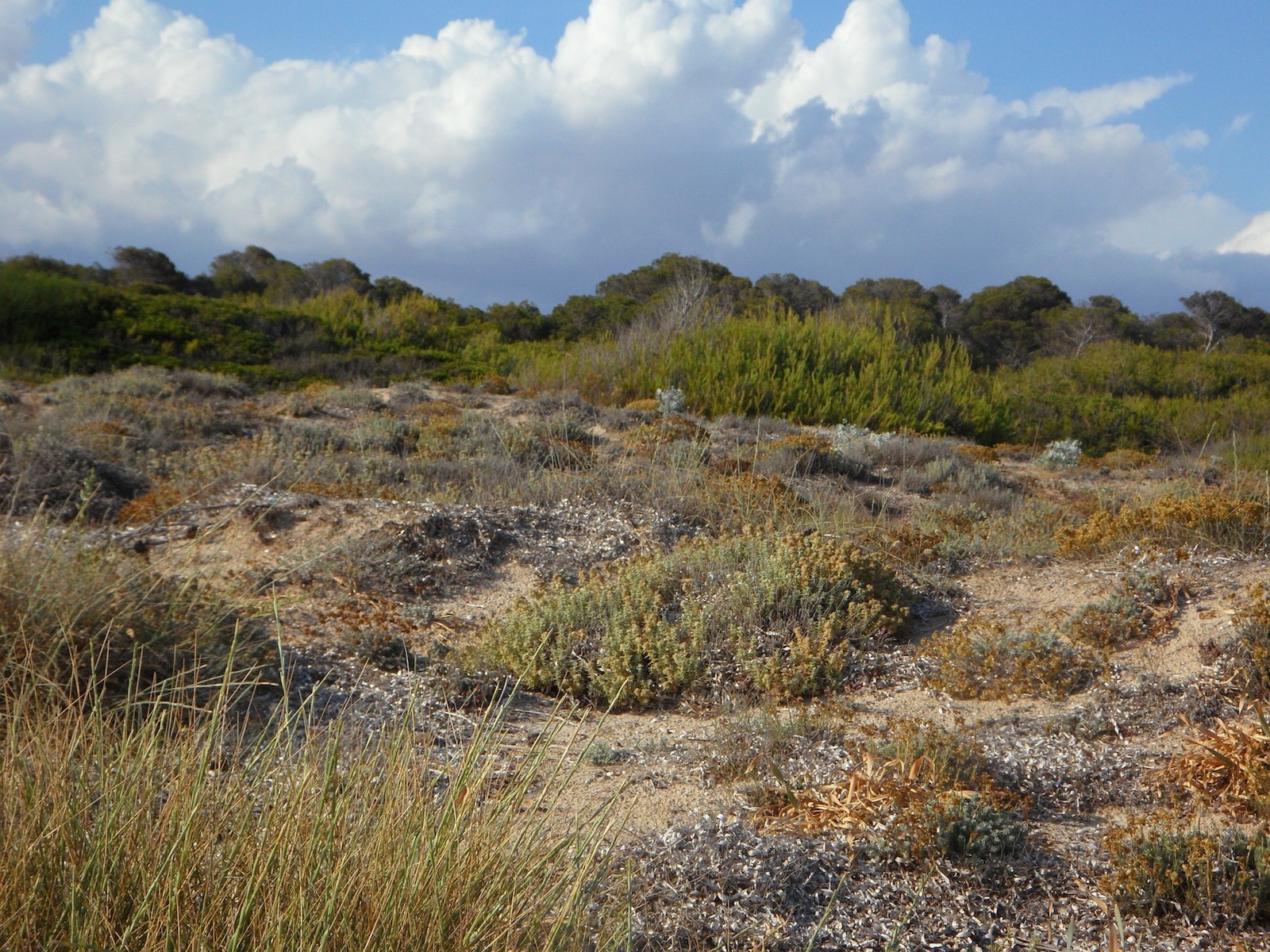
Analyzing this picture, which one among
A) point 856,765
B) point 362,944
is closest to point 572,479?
point 856,765

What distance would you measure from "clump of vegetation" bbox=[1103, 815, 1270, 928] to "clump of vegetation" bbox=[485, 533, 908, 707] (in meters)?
1.72

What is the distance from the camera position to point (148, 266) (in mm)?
27875

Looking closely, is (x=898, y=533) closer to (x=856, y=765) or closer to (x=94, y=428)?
(x=856, y=765)

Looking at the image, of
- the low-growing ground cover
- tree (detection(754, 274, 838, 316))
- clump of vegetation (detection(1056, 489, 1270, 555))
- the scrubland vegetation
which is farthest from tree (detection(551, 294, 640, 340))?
clump of vegetation (detection(1056, 489, 1270, 555))

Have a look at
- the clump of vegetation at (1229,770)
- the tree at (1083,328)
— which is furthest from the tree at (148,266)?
the clump of vegetation at (1229,770)

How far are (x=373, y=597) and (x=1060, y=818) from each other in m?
3.60

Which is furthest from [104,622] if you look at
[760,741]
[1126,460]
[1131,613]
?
[1126,460]

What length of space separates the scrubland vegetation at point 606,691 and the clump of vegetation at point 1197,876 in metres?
0.01

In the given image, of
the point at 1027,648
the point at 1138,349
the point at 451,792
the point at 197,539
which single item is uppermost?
the point at 1138,349

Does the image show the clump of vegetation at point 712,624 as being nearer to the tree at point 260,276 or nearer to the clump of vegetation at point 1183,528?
the clump of vegetation at point 1183,528

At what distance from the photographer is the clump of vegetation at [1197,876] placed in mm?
2436

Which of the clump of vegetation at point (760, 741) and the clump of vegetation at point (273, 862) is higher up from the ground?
the clump of vegetation at point (273, 862)

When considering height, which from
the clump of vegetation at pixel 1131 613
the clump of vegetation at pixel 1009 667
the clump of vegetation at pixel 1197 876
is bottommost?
the clump of vegetation at pixel 1197 876

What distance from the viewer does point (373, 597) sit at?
5320mm
